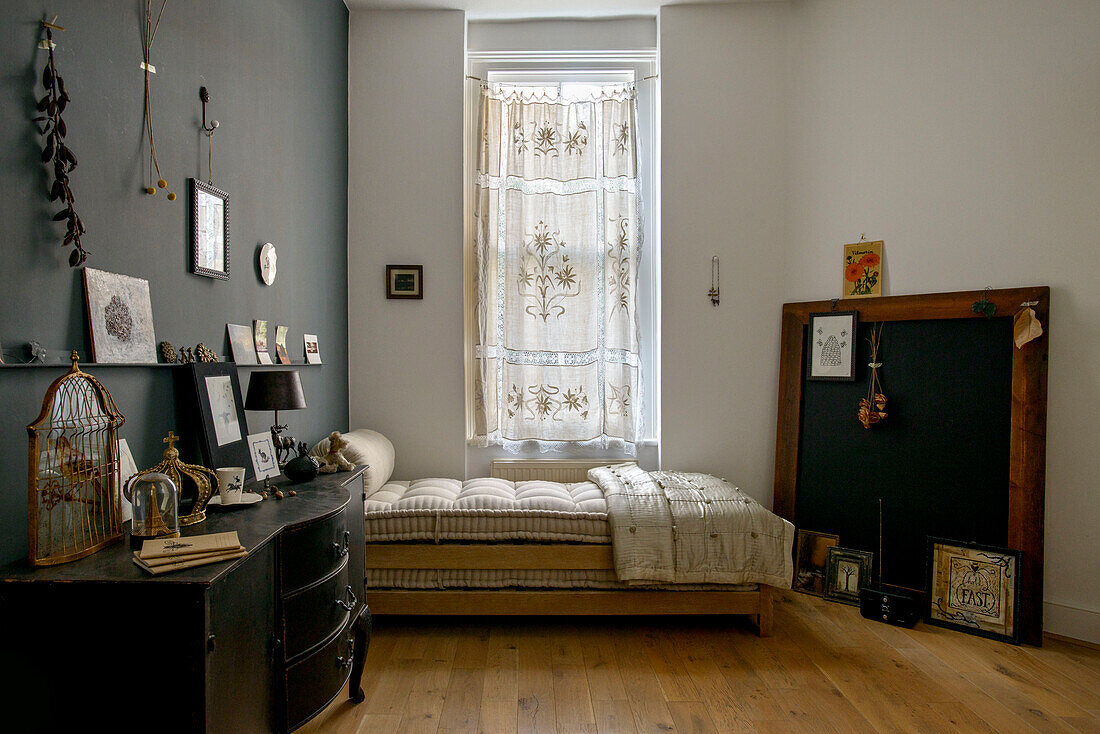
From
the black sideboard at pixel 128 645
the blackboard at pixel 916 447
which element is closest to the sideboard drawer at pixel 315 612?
the black sideboard at pixel 128 645

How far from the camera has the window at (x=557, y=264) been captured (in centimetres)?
362

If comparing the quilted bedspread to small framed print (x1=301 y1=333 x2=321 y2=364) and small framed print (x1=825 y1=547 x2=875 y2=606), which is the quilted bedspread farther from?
small framed print (x1=301 y1=333 x2=321 y2=364)

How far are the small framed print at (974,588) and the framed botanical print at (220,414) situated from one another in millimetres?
3013

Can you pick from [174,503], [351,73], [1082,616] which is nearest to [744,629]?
[1082,616]

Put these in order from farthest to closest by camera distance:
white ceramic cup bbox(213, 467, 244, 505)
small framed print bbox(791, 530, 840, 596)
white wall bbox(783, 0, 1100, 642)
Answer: small framed print bbox(791, 530, 840, 596), white wall bbox(783, 0, 1100, 642), white ceramic cup bbox(213, 467, 244, 505)

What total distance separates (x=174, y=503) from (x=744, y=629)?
94.1 inches

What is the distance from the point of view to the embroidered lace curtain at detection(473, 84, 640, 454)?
3.62 m

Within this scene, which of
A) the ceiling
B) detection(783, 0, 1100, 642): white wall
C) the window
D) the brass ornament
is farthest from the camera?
the window

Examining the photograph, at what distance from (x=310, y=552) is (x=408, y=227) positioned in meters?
2.36

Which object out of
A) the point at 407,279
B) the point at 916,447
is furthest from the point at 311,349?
the point at 916,447

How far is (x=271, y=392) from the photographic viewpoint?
208 cm

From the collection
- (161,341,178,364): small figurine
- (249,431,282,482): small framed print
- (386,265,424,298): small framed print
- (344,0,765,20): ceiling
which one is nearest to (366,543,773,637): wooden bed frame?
(249,431,282,482): small framed print

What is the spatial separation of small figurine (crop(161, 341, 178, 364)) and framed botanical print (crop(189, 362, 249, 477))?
7 cm

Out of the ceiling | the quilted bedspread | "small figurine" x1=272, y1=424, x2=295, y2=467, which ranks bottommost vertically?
the quilted bedspread
